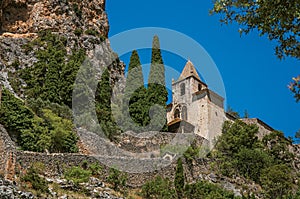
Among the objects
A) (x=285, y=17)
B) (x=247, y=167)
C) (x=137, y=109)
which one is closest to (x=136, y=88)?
(x=137, y=109)

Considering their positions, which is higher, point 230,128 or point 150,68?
point 150,68

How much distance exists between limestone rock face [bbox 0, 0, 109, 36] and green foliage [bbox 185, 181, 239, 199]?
2060 centimetres

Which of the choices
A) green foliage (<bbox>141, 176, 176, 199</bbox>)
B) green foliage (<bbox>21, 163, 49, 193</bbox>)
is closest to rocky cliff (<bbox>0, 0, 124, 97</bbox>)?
green foliage (<bbox>141, 176, 176, 199</bbox>)

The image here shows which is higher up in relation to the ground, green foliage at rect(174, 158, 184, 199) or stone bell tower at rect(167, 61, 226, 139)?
stone bell tower at rect(167, 61, 226, 139)

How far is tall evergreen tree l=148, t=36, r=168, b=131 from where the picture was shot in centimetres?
4325

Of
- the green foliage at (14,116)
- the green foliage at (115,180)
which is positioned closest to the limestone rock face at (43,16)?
the green foliage at (14,116)

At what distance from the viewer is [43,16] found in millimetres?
47281

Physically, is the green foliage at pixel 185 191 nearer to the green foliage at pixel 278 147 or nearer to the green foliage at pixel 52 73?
the green foliage at pixel 52 73

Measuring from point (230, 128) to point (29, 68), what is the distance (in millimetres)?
15393

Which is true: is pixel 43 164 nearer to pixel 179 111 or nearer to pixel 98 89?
pixel 98 89

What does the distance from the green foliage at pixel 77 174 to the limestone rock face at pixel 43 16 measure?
71.6 ft

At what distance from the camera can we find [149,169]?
31.1 meters

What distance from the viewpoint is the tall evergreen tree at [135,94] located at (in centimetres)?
4159

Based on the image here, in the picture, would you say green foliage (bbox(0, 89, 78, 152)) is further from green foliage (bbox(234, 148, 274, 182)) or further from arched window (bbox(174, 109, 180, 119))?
arched window (bbox(174, 109, 180, 119))
